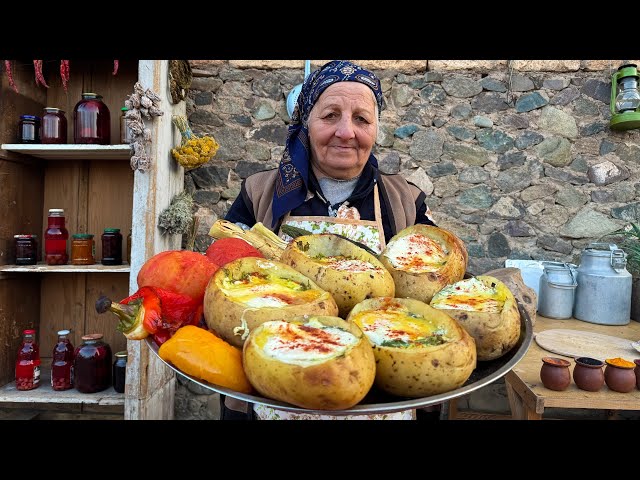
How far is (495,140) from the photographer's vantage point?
2.61 m

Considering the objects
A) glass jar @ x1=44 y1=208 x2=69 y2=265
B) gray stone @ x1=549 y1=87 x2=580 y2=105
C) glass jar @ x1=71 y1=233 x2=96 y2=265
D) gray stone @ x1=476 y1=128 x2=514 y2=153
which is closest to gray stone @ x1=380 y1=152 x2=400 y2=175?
gray stone @ x1=476 y1=128 x2=514 y2=153

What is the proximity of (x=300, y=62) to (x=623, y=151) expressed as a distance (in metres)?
2.09

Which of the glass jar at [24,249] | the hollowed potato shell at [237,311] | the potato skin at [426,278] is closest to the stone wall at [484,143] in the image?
the glass jar at [24,249]

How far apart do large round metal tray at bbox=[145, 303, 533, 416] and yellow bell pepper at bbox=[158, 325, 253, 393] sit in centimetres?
1

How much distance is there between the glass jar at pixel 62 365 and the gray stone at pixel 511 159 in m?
2.70

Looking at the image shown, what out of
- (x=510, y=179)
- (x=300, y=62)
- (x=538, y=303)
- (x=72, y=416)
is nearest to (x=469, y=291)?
(x=538, y=303)

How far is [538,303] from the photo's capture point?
2.35 meters

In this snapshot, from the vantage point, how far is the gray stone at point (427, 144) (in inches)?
103

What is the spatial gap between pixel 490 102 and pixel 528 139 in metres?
0.33

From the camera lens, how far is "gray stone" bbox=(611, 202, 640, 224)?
2557 mm

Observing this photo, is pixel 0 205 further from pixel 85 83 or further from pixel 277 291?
pixel 277 291

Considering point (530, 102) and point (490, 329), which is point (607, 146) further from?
point (490, 329)

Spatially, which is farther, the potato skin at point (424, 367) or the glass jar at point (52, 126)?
the glass jar at point (52, 126)

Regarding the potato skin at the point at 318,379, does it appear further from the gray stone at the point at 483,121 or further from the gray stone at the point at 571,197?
the gray stone at the point at 571,197
